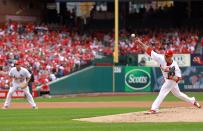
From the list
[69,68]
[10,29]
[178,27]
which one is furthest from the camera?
[178,27]

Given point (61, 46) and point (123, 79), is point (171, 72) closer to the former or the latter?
point (123, 79)

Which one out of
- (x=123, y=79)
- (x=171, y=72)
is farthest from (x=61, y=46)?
(x=171, y=72)

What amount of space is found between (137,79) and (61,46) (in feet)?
17.0

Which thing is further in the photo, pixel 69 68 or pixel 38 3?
pixel 38 3

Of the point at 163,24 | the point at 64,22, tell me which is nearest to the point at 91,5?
the point at 64,22

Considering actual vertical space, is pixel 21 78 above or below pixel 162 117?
above

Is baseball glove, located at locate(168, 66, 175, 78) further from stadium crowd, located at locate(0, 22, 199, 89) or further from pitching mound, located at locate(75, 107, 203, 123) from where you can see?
stadium crowd, located at locate(0, 22, 199, 89)

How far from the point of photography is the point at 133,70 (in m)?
35.6

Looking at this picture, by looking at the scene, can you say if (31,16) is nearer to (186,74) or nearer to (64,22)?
(64,22)

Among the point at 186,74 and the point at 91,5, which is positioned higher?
the point at 91,5

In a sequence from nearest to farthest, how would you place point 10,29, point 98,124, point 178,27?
point 98,124
point 10,29
point 178,27

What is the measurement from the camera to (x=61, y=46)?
125 ft

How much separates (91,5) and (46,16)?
3236 millimetres

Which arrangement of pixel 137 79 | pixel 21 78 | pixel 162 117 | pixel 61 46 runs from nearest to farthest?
1. pixel 162 117
2. pixel 21 78
3. pixel 137 79
4. pixel 61 46
